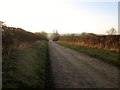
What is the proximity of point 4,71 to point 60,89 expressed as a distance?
129 inches

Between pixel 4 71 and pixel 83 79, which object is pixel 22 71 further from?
pixel 83 79

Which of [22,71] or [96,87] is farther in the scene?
[22,71]

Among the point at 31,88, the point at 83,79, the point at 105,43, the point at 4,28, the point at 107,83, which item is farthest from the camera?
the point at 105,43

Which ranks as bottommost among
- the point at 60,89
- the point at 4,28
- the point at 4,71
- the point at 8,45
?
the point at 60,89

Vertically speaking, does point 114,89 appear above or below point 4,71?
below

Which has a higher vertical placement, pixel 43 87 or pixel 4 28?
pixel 4 28

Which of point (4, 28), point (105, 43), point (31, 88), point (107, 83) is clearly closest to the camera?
point (31, 88)

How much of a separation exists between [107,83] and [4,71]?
18.0ft

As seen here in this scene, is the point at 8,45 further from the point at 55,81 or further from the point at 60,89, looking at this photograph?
the point at 60,89

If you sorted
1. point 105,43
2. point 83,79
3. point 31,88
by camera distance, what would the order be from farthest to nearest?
point 105,43, point 83,79, point 31,88

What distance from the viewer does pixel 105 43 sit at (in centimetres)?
2878

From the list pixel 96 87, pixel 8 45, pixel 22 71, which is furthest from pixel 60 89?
pixel 8 45

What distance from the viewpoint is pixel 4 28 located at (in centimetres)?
1524

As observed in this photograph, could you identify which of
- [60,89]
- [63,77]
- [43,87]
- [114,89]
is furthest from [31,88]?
[114,89]
